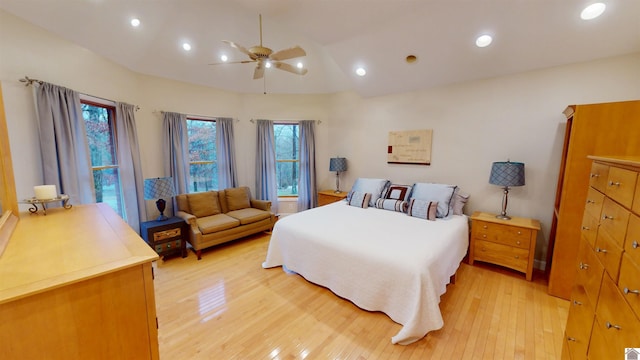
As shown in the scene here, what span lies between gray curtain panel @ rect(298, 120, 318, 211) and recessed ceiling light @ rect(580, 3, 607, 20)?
148 inches

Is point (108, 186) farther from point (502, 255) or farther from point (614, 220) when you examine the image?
point (502, 255)

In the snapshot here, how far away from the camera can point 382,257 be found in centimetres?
204

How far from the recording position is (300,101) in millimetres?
4875

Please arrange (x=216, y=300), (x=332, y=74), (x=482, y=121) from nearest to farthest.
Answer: (x=216, y=300) < (x=482, y=121) < (x=332, y=74)

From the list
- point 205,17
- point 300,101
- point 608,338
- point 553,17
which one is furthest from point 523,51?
point 205,17

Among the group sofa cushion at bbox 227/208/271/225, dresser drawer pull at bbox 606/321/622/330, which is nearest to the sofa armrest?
sofa cushion at bbox 227/208/271/225

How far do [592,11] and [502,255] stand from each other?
8.24ft

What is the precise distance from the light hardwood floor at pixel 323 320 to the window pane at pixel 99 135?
1.64 metres

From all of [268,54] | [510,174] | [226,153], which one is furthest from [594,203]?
[226,153]

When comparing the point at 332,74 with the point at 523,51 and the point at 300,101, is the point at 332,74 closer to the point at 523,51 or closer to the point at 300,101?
the point at 300,101

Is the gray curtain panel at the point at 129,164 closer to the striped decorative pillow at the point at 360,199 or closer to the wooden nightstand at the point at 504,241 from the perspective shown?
the striped decorative pillow at the point at 360,199

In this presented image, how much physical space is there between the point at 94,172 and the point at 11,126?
105 cm

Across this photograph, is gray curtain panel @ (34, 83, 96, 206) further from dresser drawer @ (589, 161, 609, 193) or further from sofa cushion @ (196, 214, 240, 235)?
dresser drawer @ (589, 161, 609, 193)

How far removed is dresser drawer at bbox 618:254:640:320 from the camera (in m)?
0.85
